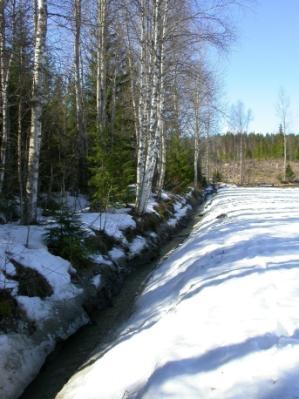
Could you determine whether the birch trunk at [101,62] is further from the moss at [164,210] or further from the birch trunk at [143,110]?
the moss at [164,210]

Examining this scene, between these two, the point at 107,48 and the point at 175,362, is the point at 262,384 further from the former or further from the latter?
the point at 107,48

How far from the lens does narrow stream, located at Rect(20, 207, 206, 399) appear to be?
549 centimetres

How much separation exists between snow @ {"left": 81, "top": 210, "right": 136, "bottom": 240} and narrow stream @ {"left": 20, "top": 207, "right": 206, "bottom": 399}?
229cm

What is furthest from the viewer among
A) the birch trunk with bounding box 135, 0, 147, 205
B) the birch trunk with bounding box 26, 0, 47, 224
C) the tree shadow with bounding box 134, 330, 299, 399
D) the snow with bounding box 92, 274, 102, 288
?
the birch trunk with bounding box 135, 0, 147, 205

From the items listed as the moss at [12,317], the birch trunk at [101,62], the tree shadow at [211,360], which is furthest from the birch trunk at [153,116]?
the tree shadow at [211,360]

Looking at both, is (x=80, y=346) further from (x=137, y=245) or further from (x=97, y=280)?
(x=137, y=245)

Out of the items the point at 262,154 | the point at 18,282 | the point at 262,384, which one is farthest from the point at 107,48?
the point at 262,154

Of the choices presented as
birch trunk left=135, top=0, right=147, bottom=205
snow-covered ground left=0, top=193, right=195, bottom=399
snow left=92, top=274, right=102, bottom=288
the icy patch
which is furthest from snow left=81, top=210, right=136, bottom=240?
snow left=92, top=274, right=102, bottom=288

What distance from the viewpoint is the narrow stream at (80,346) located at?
5.49m

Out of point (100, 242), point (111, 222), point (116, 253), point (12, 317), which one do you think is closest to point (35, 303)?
point (12, 317)

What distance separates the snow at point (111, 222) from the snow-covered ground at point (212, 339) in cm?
342

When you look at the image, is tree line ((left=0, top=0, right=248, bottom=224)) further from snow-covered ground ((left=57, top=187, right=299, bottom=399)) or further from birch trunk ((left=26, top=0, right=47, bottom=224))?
snow-covered ground ((left=57, top=187, right=299, bottom=399))

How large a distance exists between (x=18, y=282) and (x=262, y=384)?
14.4ft

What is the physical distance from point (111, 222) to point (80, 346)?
5.78m
